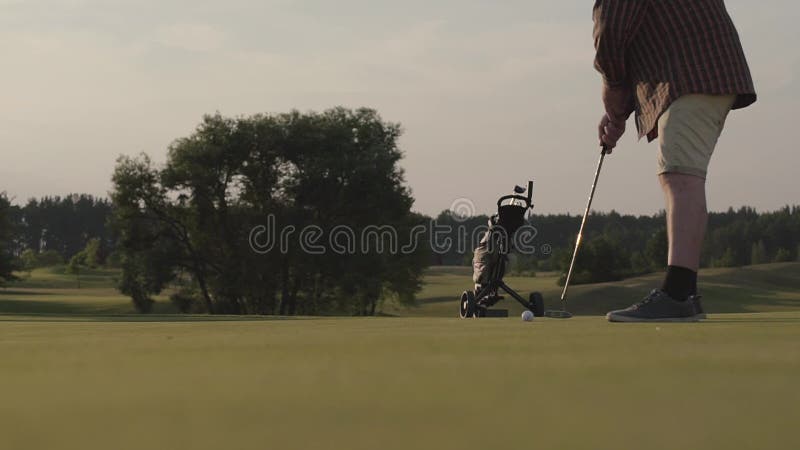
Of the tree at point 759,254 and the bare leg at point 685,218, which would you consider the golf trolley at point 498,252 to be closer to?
the bare leg at point 685,218

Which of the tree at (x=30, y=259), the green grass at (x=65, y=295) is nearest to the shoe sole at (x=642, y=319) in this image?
the green grass at (x=65, y=295)

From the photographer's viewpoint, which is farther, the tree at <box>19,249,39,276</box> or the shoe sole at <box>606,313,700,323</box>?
the tree at <box>19,249,39,276</box>

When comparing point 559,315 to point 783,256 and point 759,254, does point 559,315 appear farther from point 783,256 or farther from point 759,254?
point 759,254

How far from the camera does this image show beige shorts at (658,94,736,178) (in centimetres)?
507

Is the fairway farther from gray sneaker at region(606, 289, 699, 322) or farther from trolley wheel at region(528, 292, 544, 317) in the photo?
trolley wheel at region(528, 292, 544, 317)

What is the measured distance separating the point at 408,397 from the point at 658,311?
143 inches

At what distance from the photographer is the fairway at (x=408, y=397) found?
1267mm

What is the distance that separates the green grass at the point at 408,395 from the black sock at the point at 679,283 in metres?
1.82

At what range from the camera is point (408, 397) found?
167 cm

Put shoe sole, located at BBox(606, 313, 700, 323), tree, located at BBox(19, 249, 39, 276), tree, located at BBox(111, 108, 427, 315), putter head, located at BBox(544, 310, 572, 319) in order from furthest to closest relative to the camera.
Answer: tree, located at BBox(19, 249, 39, 276) → tree, located at BBox(111, 108, 427, 315) → putter head, located at BBox(544, 310, 572, 319) → shoe sole, located at BBox(606, 313, 700, 323)

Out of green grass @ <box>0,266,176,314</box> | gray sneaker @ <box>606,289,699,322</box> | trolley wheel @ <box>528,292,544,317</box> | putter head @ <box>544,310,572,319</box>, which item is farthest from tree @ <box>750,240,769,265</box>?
gray sneaker @ <box>606,289,699,322</box>

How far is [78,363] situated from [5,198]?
1954 inches

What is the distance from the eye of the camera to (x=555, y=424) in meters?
1.36

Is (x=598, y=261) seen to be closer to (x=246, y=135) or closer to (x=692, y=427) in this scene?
(x=246, y=135)
